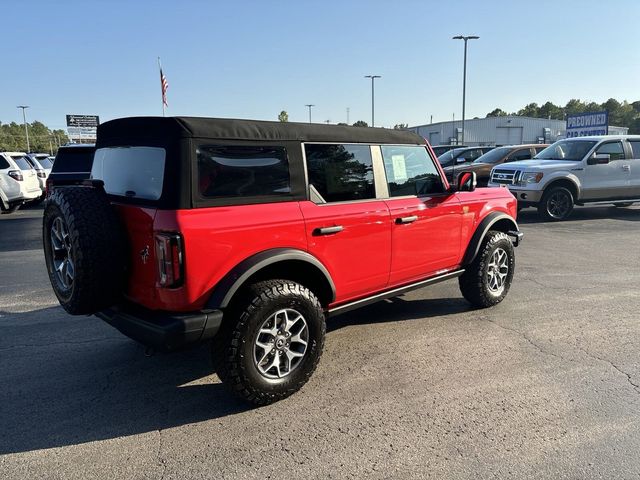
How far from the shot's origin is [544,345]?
4.11 metres

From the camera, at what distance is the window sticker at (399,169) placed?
4135mm

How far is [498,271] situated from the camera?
5094 millimetres

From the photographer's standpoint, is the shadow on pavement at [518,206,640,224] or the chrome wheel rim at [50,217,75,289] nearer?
the chrome wheel rim at [50,217,75,289]

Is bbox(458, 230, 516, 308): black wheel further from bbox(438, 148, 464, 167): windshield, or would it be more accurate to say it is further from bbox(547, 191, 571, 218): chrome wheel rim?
bbox(438, 148, 464, 167): windshield

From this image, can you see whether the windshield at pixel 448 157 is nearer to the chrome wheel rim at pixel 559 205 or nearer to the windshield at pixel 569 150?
the windshield at pixel 569 150

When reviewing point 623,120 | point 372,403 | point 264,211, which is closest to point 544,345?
point 372,403

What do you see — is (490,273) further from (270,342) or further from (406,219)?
(270,342)

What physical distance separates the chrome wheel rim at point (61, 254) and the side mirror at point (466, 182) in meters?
3.40

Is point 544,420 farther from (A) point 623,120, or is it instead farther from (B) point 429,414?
(A) point 623,120

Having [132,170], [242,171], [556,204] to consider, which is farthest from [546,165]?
[132,170]

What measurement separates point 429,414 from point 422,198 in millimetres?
1961

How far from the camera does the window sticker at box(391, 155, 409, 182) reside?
4.13m

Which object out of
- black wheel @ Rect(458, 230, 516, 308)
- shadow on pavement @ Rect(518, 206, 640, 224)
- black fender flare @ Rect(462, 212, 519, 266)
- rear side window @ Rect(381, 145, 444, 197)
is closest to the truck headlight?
shadow on pavement @ Rect(518, 206, 640, 224)

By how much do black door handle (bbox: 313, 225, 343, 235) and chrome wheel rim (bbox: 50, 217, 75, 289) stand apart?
161 cm
